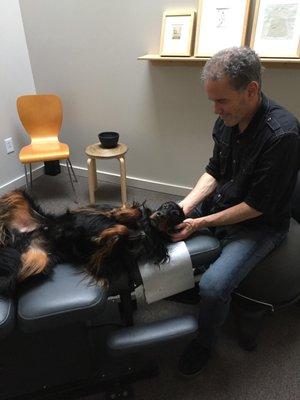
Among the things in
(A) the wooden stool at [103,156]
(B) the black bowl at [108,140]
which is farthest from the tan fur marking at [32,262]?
(B) the black bowl at [108,140]

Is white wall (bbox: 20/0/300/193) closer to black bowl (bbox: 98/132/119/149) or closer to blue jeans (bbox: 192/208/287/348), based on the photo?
black bowl (bbox: 98/132/119/149)

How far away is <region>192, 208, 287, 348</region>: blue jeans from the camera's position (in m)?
1.25

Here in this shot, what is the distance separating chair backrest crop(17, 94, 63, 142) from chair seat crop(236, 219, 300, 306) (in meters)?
2.19

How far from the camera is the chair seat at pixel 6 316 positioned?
1.00 meters

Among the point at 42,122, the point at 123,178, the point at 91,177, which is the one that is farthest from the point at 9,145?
the point at 123,178

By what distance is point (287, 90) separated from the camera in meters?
2.11

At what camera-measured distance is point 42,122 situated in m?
2.87

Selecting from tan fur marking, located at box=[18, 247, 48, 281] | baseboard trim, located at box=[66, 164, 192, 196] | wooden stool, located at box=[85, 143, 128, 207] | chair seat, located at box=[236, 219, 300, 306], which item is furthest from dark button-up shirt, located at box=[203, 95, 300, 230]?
baseboard trim, located at box=[66, 164, 192, 196]

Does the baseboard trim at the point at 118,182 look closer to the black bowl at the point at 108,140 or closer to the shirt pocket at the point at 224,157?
the black bowl at the point at 108,140

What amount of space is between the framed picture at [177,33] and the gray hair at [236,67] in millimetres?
1069

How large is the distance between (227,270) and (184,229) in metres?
0.23

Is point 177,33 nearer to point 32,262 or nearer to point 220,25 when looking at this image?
point 220,25

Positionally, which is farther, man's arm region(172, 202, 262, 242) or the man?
man's arm region(172, 202, 262, 242)

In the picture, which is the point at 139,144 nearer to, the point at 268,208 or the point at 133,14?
the point at 133,14
